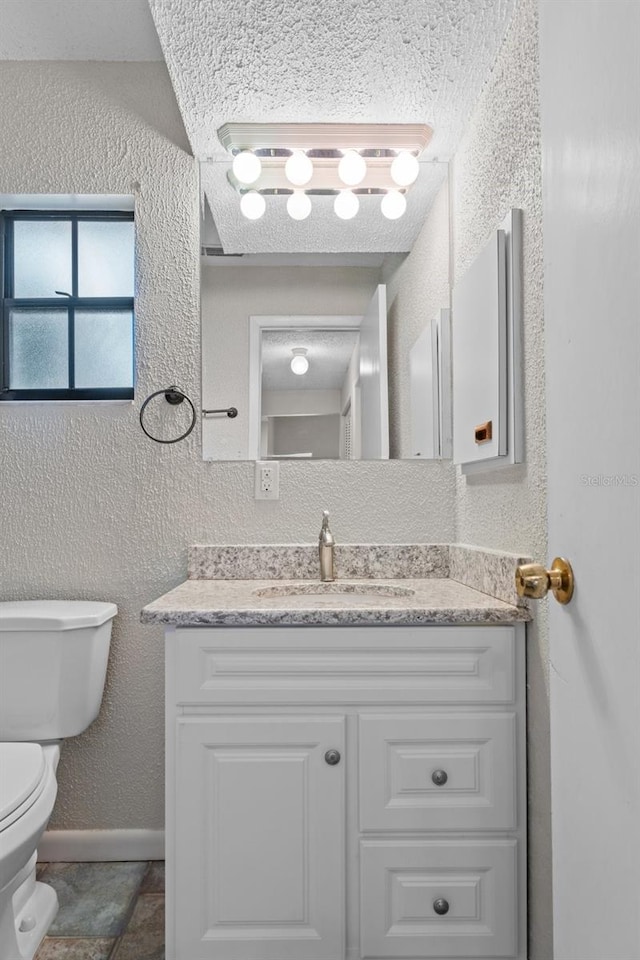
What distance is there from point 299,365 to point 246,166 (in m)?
0.59

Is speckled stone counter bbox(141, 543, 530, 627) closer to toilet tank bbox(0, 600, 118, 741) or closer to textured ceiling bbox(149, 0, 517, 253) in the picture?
toilet tank bbox(0, 600, 118, 741)

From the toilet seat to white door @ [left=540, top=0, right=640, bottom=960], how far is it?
924 mm

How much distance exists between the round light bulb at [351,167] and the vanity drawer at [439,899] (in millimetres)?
1748

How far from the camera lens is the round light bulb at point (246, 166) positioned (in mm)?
1863

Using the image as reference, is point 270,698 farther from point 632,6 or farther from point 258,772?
point 632,6

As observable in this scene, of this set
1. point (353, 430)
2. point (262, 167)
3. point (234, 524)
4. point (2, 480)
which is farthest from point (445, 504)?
point (2, 480)

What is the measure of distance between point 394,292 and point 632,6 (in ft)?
4.50

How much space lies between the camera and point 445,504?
2018mm

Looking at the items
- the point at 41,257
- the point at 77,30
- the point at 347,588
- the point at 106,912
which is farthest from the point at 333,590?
the point at 77,30

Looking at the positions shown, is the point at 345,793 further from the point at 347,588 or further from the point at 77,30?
the point at 77,30

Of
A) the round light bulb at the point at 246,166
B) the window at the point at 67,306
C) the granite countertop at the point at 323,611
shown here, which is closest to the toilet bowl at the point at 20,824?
the granite countertop at the point at 323,611

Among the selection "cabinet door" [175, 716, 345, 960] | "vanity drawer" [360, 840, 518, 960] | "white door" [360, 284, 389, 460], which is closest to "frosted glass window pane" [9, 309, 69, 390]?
"white door" [360, 284, 389, 460]

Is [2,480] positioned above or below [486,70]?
below

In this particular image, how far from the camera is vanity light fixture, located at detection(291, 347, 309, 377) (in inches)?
77.7
